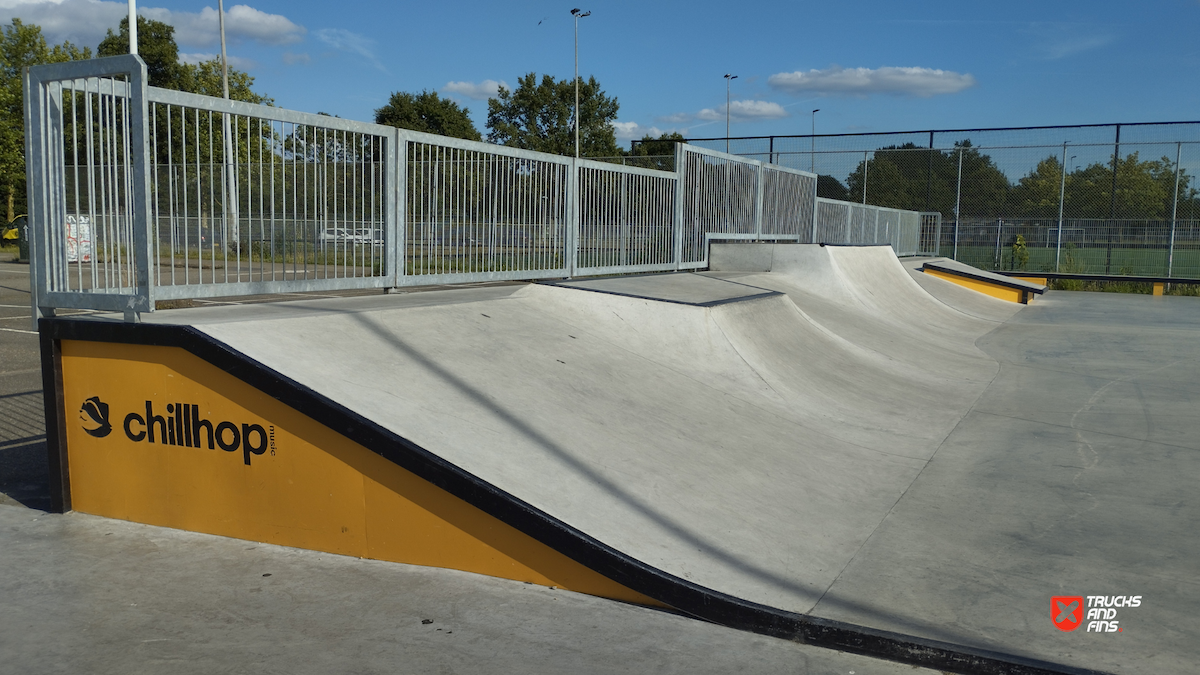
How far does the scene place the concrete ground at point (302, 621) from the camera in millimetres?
2953

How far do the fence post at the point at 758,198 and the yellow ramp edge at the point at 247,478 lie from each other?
42.5 feet

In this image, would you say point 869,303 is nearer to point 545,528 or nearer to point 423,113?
point 545,528

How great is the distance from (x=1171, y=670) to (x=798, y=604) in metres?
1.31

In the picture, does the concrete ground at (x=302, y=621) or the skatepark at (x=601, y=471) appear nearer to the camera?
the concrete ground at (x=302, y=621)

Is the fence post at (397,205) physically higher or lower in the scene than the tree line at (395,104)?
lower

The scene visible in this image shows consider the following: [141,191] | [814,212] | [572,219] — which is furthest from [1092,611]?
[814,212]

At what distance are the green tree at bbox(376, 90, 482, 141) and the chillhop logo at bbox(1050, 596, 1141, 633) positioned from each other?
53.1 metres

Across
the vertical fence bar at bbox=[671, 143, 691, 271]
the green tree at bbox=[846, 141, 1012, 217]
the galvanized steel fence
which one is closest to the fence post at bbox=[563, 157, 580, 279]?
the galvanized steel fence

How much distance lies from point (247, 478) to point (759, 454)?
3.15m

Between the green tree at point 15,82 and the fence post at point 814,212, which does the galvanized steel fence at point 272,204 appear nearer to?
the fence post at point 814,212

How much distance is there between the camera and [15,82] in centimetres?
4119

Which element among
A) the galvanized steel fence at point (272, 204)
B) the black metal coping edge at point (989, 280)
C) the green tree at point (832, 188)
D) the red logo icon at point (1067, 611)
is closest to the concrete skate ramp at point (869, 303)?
the galvanized steel fence at point (272, 204)

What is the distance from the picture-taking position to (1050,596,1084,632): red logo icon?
3.23 m

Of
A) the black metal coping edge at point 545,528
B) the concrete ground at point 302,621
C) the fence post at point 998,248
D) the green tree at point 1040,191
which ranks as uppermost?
the green tree at point 1040,191
